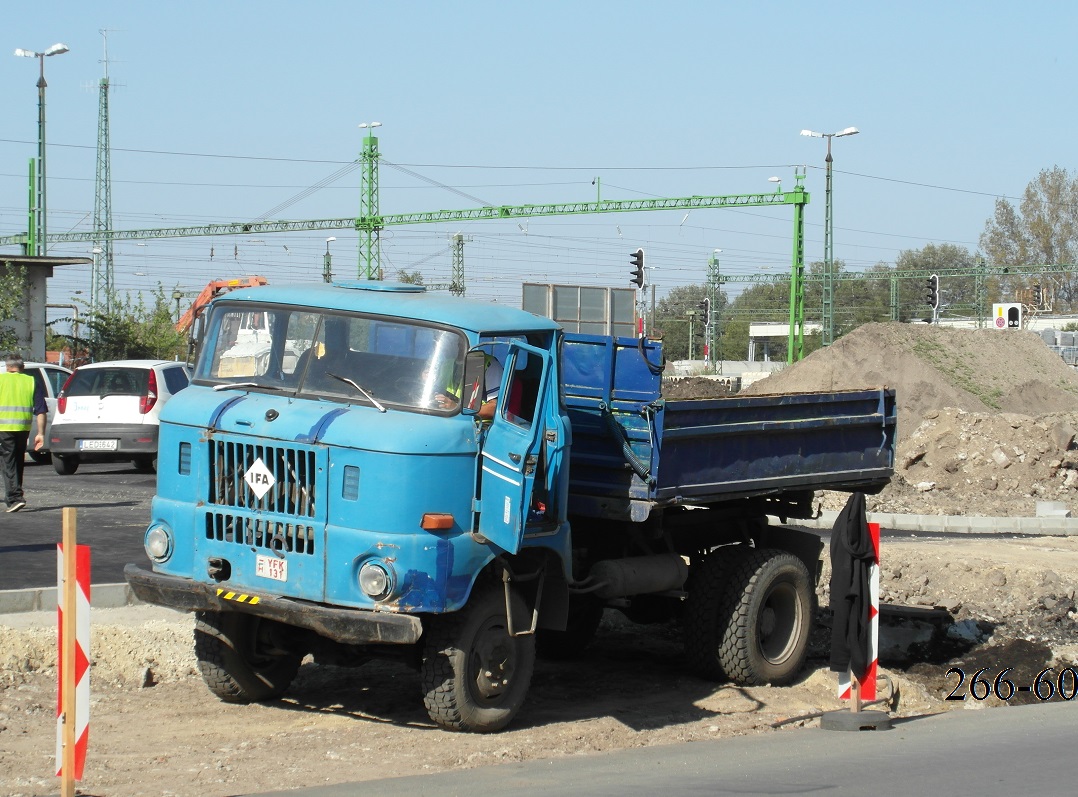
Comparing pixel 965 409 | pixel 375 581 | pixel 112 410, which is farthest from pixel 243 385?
pixel 965 409

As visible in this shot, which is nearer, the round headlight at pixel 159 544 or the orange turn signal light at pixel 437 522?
the orange turn signal light at pixel 437 522

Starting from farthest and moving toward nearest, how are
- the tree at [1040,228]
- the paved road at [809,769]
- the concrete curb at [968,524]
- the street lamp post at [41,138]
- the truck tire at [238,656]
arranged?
the tree at [1040,228] < the street lamp post at [41,138] < the concrete curb at [968,524] < the truck tire at [238,656] < the paved road at [809,769]

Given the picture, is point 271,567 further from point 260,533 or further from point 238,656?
point 238,656

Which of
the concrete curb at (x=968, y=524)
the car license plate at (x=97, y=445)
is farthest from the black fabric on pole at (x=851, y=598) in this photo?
the car license plate at (x=97, y=445)

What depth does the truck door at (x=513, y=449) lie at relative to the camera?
7188 millimetres

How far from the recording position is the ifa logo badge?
716 cm

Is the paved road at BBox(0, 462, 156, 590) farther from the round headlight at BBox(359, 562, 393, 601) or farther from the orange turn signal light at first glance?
the orange turn signal light

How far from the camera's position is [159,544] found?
751cm

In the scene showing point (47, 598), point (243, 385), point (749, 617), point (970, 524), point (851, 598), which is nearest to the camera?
point (243, 385)

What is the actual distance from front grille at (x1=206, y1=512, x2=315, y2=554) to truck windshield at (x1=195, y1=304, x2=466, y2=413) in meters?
0.77

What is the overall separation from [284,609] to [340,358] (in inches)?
57.5

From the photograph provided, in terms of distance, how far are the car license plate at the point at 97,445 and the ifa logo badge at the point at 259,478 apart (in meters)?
12.9

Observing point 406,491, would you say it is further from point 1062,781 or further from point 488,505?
point 1062,781

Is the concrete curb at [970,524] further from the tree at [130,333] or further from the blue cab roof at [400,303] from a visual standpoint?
the tree at [130,333]
